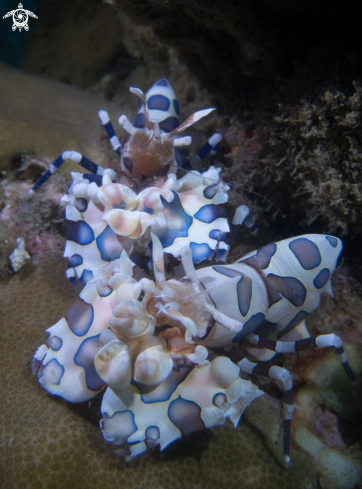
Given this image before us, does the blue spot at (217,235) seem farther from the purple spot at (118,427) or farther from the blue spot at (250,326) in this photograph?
the purple spot at (118,427)

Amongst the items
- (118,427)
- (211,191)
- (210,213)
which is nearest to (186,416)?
(118,427)

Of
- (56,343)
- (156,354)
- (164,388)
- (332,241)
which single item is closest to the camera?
(156,354)

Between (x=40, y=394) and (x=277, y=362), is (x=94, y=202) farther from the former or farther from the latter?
(x=277, y=362)

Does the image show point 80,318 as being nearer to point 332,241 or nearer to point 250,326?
point 250,326

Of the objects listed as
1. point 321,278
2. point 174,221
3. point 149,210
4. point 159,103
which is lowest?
point 321,278

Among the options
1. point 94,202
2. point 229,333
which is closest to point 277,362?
point 229,333
